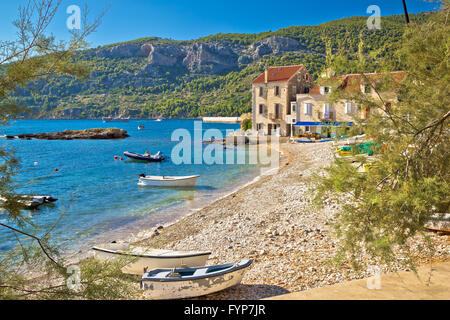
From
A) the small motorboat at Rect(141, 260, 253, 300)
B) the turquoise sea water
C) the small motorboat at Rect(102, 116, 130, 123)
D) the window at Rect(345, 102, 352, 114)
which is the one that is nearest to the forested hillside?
the small motorboat at Rect(102, 116, 130, 123)

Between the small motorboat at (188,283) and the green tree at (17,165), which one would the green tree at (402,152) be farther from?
the green tree at (17,165)

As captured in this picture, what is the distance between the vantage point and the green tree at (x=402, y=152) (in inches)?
206

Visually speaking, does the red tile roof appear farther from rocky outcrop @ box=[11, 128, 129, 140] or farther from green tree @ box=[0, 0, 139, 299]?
green tree @ box=[0, 0, 139, 299]

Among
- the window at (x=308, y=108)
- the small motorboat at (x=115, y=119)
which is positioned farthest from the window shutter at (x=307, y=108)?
the small motorboat at (x=115, y=119)

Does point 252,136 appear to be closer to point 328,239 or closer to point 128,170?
point 128,170

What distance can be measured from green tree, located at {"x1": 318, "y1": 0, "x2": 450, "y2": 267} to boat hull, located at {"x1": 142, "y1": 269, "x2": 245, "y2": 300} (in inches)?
115

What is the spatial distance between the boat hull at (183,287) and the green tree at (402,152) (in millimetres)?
2922

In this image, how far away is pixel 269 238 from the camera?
432 inches

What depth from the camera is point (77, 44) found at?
4582 millimetres

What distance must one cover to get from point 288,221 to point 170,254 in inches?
212

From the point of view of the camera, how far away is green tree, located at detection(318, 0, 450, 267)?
5227 millimetres

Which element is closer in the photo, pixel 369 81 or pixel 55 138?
pixel 369 81

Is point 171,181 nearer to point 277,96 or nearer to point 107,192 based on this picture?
point 107,192
